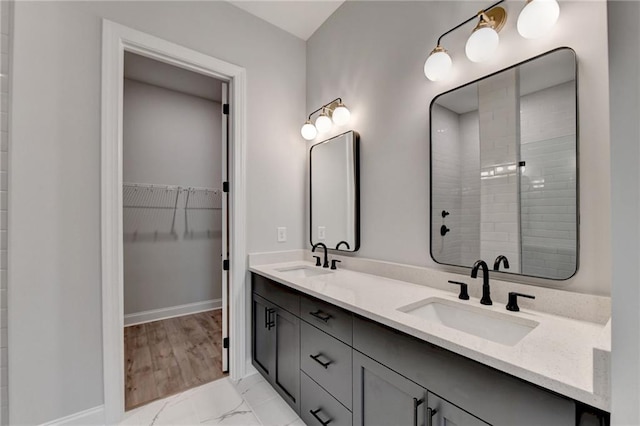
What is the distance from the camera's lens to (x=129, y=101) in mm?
2977

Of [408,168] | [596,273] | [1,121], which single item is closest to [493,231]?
[596,273]

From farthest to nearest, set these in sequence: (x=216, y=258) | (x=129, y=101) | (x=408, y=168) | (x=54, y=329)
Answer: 1. (x=216, y=258)
2. (x=129, y=101)
3. (x=408, y=168)
4. (x=54, y=329)

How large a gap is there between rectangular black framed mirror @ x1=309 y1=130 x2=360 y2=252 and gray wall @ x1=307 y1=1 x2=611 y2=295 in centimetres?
7

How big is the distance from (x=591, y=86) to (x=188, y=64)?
216cm

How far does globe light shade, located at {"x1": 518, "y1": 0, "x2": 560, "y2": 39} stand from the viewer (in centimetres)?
101

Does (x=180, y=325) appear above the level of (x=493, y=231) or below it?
below

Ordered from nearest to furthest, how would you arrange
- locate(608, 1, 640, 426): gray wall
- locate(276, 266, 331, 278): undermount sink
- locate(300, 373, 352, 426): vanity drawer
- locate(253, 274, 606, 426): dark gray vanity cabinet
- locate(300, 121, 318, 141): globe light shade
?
locate(608, 1, 640, 426): gray wall < locate(253, 274, 606, 426): dark gray vanity cabinet < locate(300, 373, 352, 426): vanity drawer < locate(276, 266, 331, 278): undermount sink < locate(300, 121, 318, 141): globe light shade

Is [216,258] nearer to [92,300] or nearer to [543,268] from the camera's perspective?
[92,300]

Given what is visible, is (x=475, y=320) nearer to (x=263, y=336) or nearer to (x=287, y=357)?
(x=287, y=357)

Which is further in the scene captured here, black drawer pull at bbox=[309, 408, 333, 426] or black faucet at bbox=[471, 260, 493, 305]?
black drawer pull at bbox=[309, 408, 333, 426]

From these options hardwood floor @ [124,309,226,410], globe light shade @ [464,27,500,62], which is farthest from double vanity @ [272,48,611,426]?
hardwood floor @ [124,309,226,410]

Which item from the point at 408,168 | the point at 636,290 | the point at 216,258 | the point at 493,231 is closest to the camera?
the point at 636,290

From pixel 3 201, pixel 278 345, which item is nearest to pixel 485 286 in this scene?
pixel 278 345

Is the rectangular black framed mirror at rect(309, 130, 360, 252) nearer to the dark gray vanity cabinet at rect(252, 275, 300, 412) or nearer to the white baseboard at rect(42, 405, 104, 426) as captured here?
the dark gray vanity cabinet at rect(252, 275, 300, 412)
